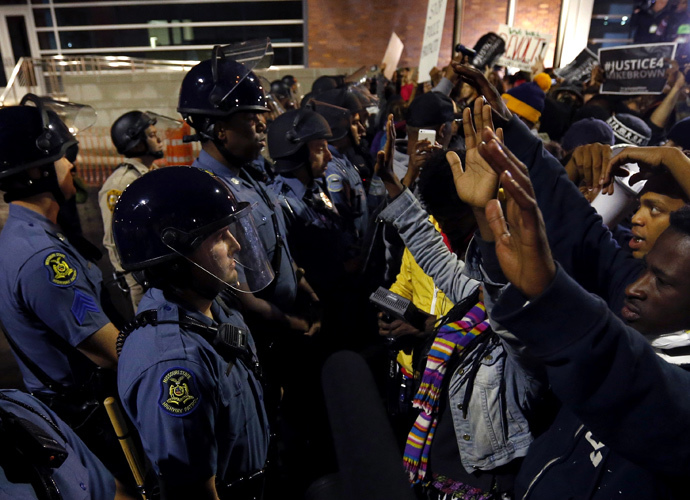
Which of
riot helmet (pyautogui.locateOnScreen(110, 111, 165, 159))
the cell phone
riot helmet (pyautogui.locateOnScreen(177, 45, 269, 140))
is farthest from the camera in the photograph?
riot helmet (pyautogui.locateOnScreen(110, 111, 165, 159))

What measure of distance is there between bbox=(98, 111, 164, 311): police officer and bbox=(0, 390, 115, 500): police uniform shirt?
3.03 meters

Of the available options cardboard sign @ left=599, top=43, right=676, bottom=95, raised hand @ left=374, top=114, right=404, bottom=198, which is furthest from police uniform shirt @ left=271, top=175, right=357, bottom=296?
cardboard sign @ left=599, top=43, right=676, bottom=95

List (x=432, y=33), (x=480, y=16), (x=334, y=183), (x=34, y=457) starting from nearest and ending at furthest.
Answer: (x=34, y=457), (x=334, y=183), (x=432, y=33), (x=480, y=16)

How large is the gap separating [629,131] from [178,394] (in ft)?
13.3

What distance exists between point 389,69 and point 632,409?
8.95 meters

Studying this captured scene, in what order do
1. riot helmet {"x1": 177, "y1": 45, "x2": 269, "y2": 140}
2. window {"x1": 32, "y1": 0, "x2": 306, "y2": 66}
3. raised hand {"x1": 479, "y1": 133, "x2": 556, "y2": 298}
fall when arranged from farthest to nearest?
window {"x1": 32, "y1": 0, "x2": 306, "y2": 66}, riot helmet {"x1": 177, "y1": 45, "x2": 269, "y2": 140}, raised hand {"x1": 479, "y1": 133, "x2": 556, "y2": 298}

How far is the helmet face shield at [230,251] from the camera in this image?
5.49 feet

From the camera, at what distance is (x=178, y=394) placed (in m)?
1.46

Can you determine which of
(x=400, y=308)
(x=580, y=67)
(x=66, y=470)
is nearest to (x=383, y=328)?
(x=400, y=308)

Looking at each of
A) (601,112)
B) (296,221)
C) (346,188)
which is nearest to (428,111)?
(346,188)

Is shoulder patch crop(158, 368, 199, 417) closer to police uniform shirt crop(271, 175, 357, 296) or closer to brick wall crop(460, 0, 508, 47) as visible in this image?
police uniform shirt crop(271, 175, 357, 296)

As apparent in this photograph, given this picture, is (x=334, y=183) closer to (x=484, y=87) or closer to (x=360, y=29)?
(x=484, y=87)

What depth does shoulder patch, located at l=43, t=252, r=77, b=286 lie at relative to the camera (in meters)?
2.20

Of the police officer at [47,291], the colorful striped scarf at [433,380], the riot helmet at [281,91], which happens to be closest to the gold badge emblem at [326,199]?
the police officer at [47,291]
